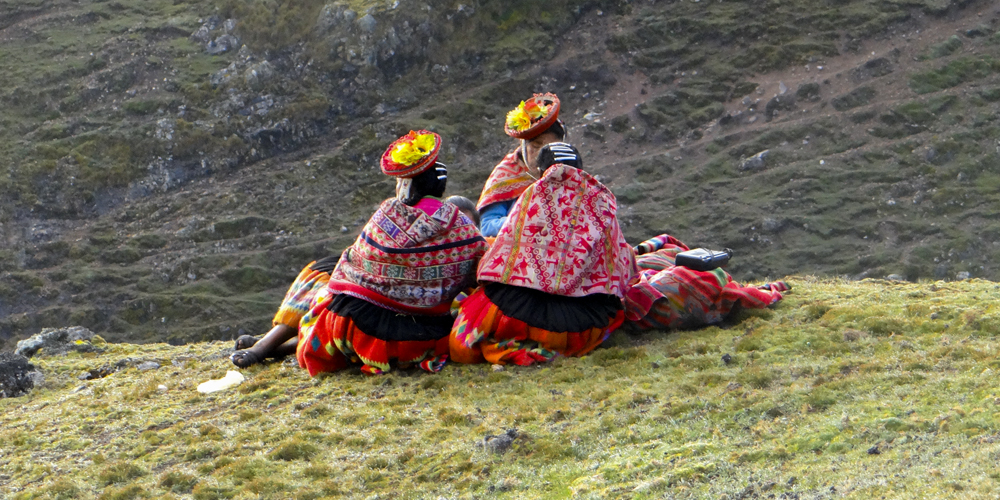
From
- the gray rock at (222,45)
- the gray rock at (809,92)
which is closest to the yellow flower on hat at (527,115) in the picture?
the gray rock at (809,92)

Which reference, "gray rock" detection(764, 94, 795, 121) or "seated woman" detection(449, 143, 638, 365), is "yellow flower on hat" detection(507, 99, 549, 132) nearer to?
"seated woman" detection(449, 143, 638, 365)

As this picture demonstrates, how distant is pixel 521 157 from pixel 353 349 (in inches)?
72.0

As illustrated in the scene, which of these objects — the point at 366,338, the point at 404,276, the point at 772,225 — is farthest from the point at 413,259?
the point at 772,225

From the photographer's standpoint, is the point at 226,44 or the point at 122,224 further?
the point at 226,44

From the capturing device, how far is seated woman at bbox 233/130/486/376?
6.25 metres

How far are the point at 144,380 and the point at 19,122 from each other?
13490 mm

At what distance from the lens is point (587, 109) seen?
19.6 meters

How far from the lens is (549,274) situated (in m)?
6.09

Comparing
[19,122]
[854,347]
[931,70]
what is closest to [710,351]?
[854,347]

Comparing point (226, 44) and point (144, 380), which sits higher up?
point (226, 44)

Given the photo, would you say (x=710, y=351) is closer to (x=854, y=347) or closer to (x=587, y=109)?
(x=854, y=347)

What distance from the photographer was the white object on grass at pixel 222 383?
6.71m

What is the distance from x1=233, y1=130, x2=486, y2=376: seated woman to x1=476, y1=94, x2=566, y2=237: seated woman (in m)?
0.62

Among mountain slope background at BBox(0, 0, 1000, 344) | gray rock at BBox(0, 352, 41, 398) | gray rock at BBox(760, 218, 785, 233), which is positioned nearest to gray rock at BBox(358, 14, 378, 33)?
mountain slope background at BBox(0, 0, 1000, 344)
